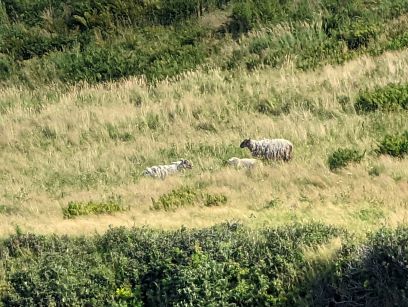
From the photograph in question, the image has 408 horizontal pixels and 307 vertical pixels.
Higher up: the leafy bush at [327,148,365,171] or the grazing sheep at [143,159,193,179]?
the leafy bush at [327,148,365,171]

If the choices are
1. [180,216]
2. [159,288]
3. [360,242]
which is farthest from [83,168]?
[360,242]

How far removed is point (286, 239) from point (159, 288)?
6.02 ft

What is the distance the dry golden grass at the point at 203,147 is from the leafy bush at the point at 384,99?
35 cm

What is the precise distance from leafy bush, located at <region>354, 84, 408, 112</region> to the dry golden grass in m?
0.35

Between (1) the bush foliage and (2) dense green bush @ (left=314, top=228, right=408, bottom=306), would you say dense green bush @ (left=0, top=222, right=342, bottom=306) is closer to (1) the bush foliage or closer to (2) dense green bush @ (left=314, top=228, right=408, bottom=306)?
(2) dense green bush @ (left=314, top=228, right=408, bottom=306)

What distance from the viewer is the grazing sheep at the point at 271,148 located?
53.4ft

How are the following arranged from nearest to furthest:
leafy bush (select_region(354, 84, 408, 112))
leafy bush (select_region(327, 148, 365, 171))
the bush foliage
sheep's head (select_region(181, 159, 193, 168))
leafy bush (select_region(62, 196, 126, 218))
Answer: leafy bush (select_region(62, 196, 126, 218)), leafy bush (select_region(327, 148, 365, 171)), sheep's head (select_region(181, 159, 193, 168)), leafy bush (select_region(354, 84, 408, 112)), the bush foliage

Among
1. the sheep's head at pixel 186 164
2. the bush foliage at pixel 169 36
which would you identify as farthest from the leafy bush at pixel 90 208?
the bush foliage at pixel 169 36

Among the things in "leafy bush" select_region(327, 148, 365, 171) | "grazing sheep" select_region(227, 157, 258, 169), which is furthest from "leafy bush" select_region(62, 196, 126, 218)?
"leafy bush" select_region(327, 148, 365, 171)

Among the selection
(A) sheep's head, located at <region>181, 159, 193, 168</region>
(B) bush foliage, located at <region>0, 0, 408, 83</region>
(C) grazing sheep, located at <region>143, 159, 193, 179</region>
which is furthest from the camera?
(B) bush foliage, located at <region>0, 0, 408, 83</region>

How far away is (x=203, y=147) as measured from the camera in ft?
60.2

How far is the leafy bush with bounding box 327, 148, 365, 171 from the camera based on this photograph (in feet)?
48.6

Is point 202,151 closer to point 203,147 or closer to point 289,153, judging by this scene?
point 203,147

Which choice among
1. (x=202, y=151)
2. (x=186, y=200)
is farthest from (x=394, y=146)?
(x=202, y=151)
